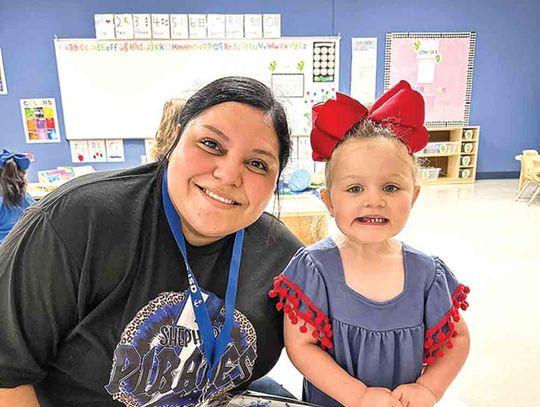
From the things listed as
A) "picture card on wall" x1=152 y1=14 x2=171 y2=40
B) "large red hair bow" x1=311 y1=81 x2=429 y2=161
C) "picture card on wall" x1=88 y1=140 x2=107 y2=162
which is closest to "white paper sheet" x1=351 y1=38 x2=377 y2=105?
"picture card on wall" x1=152 y1=14 x2=171 y2=40

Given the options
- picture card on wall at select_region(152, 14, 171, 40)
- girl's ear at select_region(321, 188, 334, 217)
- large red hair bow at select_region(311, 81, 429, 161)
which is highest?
picture card on wall at select_region(152, 14, 171, 40)

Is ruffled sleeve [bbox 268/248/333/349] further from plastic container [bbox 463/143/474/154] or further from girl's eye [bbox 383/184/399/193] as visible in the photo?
plastic container [bbox 463/143/474/154]

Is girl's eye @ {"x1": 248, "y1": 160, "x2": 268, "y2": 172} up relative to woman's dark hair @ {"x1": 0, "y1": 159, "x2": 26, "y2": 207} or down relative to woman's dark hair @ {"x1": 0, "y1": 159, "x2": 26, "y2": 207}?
up

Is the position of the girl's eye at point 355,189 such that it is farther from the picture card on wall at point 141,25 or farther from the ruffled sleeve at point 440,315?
the picture card on wall at point 141,25

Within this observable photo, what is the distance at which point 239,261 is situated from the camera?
3.49 ft

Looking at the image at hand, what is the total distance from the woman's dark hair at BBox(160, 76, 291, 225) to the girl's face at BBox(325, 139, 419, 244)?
158mm

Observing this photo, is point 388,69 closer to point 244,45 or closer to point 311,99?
point 311,99

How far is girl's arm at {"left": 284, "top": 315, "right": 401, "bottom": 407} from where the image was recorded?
3.12 ft

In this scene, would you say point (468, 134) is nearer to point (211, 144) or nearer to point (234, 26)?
point (234, 26)

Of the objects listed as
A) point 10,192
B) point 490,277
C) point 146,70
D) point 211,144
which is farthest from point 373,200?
point 146,70

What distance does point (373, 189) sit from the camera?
3.18 ft

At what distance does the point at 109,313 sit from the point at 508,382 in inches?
81.9

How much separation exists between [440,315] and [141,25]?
5.31 metres

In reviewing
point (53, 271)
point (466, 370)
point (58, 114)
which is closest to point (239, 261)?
point (53, 271)
